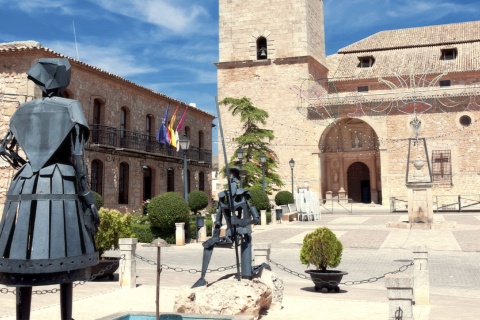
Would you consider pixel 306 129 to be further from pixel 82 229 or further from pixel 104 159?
pixel 82 229

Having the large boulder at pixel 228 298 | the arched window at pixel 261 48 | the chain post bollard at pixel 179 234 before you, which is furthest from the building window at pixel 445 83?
the large boulder at pixel 228 298

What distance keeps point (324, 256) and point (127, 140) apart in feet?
62.3

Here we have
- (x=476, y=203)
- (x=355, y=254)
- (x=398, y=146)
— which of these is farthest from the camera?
(x=398, y=146)

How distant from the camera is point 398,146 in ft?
107

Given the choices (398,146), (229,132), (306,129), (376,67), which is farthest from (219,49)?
(398,146)

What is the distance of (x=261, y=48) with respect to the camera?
35.7 meters

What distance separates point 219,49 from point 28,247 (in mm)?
33553

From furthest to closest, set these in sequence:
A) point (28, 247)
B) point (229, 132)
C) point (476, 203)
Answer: point (229, 132)
point (476, 203)
point (28, 247)

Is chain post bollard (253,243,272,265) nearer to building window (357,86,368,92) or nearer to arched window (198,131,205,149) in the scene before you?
arched window (198,131,205,149)

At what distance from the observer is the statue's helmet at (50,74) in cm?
415

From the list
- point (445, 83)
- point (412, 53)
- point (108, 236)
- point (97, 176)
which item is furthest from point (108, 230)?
point (412, 53)

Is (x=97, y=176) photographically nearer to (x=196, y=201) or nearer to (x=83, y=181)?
(x=196, y=201)

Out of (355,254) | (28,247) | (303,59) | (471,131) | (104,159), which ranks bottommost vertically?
(355,254)

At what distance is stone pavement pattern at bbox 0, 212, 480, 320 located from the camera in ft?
21.9
